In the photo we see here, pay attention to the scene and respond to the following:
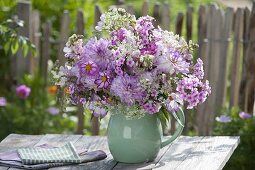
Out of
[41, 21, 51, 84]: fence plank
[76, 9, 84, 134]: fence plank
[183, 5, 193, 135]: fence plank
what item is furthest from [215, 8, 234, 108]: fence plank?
[41, 21, 51, 84]: fence plank

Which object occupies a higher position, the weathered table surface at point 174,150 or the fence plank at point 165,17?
the fence plank at point 165,17

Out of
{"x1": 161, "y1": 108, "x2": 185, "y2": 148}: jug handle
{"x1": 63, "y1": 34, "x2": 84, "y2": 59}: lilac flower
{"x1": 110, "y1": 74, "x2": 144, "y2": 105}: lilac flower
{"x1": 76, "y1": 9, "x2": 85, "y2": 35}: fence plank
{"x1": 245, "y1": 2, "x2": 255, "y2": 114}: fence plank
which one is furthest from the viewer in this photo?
{"x1": 76, "y1": 9, "x2": 85, "y2": 35}: fence plank

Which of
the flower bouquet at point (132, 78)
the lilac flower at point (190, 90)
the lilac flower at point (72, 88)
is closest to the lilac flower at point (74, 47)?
the flower bouquet at point (132, 78)

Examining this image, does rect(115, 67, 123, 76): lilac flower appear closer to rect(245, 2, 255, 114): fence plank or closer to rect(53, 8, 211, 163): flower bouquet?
rect(53, 8, 211, 163): flower bouquet

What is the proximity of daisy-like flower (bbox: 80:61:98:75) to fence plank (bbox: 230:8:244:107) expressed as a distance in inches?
96.5

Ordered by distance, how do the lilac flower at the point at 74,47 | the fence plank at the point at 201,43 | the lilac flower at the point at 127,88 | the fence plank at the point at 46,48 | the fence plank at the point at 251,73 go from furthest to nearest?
1. the fence plank at the point at 46,48
2. the fence plank at the point at 201,43
3. the fence plank at the point at 251,73
4. the lilac flower at the point at 74,47
5. the lilac flower at the point at 127,88

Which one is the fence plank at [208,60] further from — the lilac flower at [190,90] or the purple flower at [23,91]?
the lilac flower at [190,90]

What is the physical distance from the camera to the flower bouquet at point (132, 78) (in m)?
3.33

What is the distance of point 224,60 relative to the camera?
5.73m

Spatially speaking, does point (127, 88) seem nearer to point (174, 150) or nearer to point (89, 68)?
point (89, 68)

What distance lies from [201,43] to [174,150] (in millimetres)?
2074

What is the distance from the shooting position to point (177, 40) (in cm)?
380

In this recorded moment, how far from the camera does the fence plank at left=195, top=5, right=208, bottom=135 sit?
5.73m

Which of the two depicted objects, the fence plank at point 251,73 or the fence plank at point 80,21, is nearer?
the fence plank at point 251,73
